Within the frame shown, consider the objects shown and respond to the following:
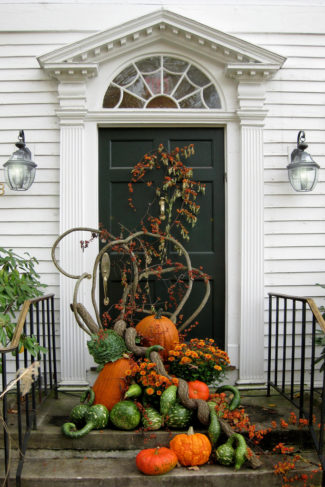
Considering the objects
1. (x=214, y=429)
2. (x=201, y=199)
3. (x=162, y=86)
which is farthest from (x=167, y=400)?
(x=162, y=86)

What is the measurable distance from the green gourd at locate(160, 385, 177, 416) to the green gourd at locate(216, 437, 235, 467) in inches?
15.9

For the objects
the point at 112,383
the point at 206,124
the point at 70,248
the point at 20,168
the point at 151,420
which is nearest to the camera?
the point at 151,420

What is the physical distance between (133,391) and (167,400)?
24 cm

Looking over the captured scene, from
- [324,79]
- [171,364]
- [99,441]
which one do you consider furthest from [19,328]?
[324,79]

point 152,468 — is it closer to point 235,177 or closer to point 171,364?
point 171,364

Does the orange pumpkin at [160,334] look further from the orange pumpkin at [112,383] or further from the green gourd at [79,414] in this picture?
the green gourd at [79,414]

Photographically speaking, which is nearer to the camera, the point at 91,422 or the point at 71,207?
the point at 91,422

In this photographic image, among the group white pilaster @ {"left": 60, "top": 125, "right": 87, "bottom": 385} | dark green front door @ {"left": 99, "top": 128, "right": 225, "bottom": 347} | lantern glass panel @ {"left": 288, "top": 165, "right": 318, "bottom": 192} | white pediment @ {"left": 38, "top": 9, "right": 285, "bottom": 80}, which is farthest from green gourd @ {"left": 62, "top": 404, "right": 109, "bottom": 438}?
white pediment @ {"left": 38, "top": 9, "right": 285, "bottom": 80}

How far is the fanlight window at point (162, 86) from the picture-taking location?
154 inches

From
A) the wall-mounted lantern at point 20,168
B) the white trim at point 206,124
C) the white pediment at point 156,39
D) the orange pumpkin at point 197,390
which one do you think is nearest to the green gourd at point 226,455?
the orange pumpkin at point 197,390

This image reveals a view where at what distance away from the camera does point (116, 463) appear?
271 cm

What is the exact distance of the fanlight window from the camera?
391 cm

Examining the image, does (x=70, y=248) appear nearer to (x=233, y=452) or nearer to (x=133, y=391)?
(x=133, y=391)

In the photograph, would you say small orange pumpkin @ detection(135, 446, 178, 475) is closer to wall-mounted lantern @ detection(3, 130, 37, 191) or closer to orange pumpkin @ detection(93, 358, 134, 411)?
orange pumpkin @ detection(93, 358, 134, 411)
